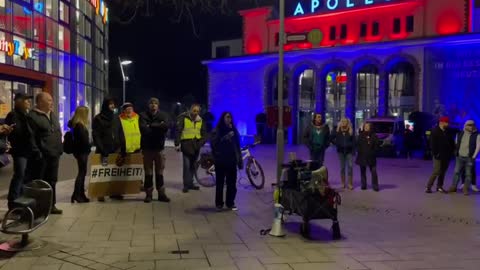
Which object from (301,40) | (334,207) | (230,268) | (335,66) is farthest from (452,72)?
(230,268)

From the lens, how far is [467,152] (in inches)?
450

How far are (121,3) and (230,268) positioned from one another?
6476 millimetres

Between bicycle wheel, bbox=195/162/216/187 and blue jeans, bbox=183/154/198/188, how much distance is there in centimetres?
57

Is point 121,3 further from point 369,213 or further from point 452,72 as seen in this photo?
point 452,72

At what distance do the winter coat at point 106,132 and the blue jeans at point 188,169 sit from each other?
1644mm

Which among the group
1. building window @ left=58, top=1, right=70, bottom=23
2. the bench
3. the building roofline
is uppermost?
building window @ left=58, top=1, right=70, bottom=23

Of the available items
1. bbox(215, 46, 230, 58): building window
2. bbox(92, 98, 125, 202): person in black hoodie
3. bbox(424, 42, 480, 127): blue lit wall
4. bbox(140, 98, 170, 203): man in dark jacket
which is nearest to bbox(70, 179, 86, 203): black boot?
bbox(92, 98, 125, 202): person in black hoodie

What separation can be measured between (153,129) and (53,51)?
21974 millimetres

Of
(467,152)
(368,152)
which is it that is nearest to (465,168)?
(467,152)

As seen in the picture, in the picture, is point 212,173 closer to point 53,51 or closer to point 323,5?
point 53,51

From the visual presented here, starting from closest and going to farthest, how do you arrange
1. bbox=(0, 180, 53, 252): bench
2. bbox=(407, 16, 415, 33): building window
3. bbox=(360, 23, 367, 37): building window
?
bbox=(0, 180, 53, 252): bench → bbox=(407, 16, 415, 33): building window → bbox=(360, 23, 367, 37): building window

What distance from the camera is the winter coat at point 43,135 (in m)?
7.60

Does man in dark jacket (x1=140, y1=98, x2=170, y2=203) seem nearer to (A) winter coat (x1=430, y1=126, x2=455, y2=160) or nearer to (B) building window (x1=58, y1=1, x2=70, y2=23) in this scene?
(A) winter coat (x1=430, y1=126, x2=455, y2=160)

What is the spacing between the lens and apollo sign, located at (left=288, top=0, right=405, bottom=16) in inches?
1297
